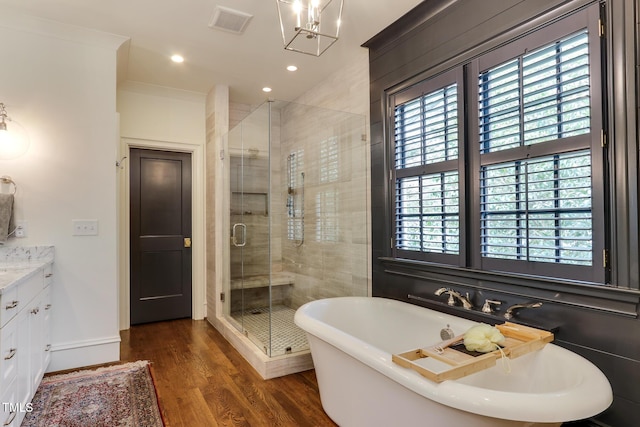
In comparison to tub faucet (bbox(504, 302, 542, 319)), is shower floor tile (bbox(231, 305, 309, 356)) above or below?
below

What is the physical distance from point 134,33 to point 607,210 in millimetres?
3483

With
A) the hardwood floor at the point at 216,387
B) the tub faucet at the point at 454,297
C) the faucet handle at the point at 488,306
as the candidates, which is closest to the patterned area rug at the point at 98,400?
the hardwood floor at the point at 216,387

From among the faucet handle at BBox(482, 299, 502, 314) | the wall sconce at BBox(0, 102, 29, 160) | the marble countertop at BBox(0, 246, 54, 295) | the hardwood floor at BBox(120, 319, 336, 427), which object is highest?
the wall sconce at BBox(0, 102, 29, 160)

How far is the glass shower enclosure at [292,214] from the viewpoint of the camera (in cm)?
329

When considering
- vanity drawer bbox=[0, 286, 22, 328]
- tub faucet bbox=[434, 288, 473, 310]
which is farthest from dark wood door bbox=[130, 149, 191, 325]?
tub faucet bbox=[434, 288, 473, 310]

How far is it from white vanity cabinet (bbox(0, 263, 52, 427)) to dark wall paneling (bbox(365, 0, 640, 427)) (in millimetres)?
2412

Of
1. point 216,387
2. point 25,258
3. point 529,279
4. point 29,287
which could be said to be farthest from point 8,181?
point 529,279

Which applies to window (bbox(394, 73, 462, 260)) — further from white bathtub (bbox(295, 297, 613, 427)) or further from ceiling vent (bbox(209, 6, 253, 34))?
ceiling vent (bbox(209, 6, 253, 34))

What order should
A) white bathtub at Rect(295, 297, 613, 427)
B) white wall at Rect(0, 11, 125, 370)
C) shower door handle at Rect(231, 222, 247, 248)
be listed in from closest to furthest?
white bathtub at Rect(295, 297, 613, 427)
white wall at Rect(0, 11, 125, 370)
shower door handle at Rect(231, 222, 247, 248)

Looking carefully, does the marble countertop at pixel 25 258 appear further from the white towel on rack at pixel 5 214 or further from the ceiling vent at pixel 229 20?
the ceiling vent at pixel 229 20

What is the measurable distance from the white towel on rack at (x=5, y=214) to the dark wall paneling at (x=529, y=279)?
2810mm

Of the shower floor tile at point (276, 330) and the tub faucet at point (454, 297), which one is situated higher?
the tub faucet at point (454, 297)

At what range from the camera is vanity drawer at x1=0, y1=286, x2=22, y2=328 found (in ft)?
5.38

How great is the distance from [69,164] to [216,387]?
211cm
